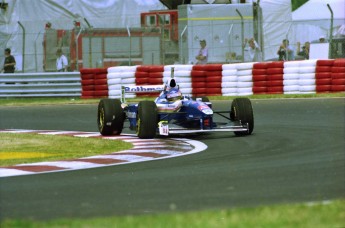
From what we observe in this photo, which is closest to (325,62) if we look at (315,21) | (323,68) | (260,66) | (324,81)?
(323,68)

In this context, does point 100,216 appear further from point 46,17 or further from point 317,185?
point 46,17

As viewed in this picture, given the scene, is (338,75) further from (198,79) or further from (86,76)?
(86,76)

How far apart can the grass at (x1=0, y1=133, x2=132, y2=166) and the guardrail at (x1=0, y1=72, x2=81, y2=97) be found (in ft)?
35.6

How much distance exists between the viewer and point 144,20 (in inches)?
1185

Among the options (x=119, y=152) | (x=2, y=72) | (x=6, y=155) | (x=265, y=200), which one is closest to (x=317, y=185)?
(x=265, y=200)

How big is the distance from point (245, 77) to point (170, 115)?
9.83 meters

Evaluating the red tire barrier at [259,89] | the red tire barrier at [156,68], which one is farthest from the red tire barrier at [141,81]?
the red tire barrier at [259,89]

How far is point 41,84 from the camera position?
26.7m

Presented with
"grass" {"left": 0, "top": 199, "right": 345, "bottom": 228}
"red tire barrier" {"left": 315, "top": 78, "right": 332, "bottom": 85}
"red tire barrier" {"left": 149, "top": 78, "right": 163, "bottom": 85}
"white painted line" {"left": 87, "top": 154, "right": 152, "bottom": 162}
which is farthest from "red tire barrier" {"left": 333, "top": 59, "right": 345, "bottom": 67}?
"grass" {"left": 0, "top": 199, "right": 345, "bottom": 228}

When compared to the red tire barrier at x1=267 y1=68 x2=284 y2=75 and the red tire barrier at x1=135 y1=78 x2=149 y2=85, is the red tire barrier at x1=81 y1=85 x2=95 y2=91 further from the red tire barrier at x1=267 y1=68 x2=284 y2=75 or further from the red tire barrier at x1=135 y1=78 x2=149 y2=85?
the red tire barrier at x1=267 y1=68 x2=284 y2=75

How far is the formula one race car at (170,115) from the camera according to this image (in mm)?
13789

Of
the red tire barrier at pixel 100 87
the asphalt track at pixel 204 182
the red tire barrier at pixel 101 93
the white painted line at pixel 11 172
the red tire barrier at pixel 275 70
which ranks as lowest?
the white painted line at pixel 11 172

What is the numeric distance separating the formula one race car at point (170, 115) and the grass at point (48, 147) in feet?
1.81

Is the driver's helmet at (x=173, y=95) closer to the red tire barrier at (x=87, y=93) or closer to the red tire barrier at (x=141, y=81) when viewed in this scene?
the red tire barrier at (x=141, y=81)
